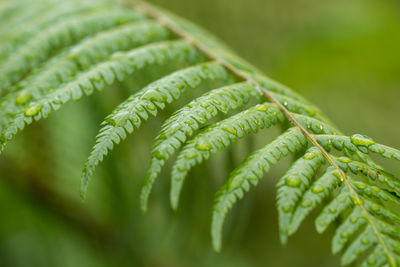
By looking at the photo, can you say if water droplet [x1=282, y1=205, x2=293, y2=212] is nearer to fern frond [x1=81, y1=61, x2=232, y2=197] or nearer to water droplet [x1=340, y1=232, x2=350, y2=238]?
water droplet [x1=340, y1=232, x2=350, y2=238]

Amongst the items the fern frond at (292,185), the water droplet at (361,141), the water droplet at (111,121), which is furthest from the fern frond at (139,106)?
the water droplet at (361,141)

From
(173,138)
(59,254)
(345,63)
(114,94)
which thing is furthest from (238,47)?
(173,138)

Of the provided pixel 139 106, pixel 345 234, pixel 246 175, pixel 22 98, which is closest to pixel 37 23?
pixel 22 98

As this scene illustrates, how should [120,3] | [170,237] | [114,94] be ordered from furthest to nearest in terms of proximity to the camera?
[170,237]
[114,94]
[120,3]

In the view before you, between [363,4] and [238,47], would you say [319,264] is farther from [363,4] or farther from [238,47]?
[363,4]

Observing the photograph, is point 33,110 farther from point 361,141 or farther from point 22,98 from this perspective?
point 361,141

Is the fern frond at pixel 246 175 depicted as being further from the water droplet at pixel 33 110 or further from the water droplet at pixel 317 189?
the water droplet at pixel 33 110

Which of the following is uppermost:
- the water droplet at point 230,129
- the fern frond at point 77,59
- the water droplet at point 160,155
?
the fern frond at point 77,59
